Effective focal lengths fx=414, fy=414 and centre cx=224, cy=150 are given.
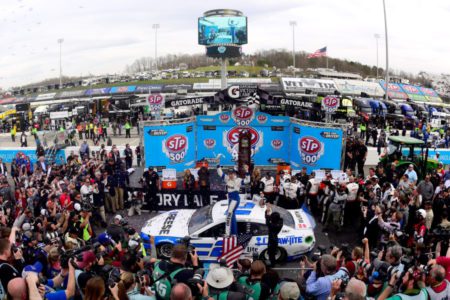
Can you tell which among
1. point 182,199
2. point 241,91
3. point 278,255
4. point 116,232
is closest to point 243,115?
A: point 241,91

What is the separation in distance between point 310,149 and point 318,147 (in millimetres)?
350

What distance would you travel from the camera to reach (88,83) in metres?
74.2

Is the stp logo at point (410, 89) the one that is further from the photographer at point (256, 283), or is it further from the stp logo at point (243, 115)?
the photographer at point (256, 283)

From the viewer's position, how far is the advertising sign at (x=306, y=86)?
44566 millimetres

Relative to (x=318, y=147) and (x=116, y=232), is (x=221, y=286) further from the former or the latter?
(x=318, y=147)

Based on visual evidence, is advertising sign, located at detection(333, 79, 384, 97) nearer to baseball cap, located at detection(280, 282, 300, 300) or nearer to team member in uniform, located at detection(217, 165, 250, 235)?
team member in uniform, located at detection(217, 165, 250, 235)

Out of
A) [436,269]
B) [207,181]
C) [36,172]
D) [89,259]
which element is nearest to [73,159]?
[36,172]

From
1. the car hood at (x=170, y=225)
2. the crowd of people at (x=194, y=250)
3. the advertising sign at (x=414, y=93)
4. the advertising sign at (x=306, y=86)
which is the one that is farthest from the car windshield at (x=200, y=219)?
the advertising sign at (x=414, y=93)

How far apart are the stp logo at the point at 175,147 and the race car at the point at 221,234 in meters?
7.57

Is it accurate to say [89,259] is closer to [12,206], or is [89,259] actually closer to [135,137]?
[12,206]

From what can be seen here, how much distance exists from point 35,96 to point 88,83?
46.7 ft

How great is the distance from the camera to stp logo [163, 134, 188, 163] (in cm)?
1719

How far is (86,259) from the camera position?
5297mm

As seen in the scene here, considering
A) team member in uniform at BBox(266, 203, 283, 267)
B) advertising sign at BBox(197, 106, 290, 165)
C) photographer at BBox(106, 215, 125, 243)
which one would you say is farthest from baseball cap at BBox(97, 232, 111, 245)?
advertising sign at BBox(197, 106, 290, 165)
